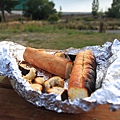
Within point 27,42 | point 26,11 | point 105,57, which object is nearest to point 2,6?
point 26,11

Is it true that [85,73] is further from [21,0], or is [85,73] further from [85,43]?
[21,0]

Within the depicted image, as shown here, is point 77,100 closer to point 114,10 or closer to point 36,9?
point 114,10

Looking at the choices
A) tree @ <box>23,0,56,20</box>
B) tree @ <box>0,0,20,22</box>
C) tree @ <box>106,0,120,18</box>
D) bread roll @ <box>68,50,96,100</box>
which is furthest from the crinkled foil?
tree @ <box>23,0,56,20</box>

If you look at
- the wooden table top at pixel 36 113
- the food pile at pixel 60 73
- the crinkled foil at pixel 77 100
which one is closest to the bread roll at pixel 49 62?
the food pile at pixel 60 73

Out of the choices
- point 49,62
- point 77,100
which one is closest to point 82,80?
point 77,100

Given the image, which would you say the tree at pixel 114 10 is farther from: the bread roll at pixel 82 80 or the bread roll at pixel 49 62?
the bread roll at pixel 82 80

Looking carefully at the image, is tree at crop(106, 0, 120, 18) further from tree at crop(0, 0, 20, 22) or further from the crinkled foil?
the crinkled foil

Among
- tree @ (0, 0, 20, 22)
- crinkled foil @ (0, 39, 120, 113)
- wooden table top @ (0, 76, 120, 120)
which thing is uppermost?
tree @ (0, 0, 20, 22)
